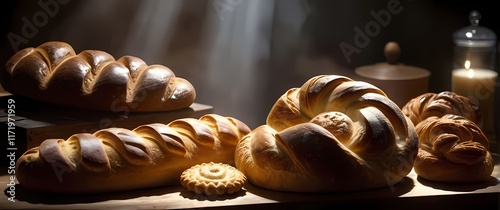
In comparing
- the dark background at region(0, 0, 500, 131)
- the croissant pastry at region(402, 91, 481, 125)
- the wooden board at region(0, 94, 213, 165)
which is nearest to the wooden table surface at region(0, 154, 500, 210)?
the wooden board at region(0, 94, 213, 165)

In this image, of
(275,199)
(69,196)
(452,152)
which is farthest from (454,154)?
(69,196)

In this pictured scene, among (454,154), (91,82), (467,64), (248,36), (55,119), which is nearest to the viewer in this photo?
(454,154)

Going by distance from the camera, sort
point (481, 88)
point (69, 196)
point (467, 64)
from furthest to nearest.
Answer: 1. point (467, 64)
2. point (481, 88)
3. point (69, 196)

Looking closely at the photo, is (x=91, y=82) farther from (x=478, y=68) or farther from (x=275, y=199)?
(x=478, y=68)

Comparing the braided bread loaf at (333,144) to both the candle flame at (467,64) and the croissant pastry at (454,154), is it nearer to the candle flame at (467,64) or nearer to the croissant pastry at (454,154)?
the croissant pastry at (454,154)

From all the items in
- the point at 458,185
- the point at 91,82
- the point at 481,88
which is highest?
the point at 91,82

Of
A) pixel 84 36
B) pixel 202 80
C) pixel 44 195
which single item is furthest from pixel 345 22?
pixel 44 195
